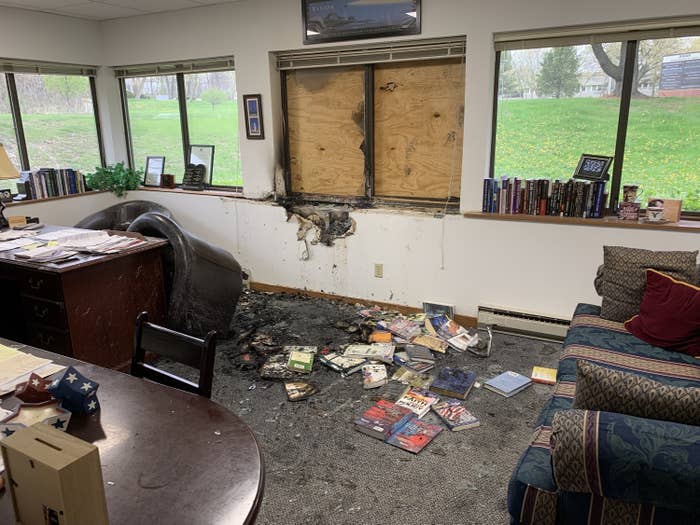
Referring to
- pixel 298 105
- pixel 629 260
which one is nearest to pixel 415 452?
pixel 629 260

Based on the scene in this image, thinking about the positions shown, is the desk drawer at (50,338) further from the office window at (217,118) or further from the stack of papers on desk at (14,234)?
the office window at (217,118)

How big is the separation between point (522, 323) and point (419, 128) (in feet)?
5.50

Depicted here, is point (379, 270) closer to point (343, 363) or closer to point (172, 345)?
point (343, 363)

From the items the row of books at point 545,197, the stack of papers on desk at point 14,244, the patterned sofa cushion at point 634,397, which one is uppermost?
the row of books at point 545,197

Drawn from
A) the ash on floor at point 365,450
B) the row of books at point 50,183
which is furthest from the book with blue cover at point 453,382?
the row of books at point 50,183

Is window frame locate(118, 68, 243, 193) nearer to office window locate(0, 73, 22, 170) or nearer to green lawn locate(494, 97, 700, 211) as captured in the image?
office window locate(0, 73, 22, 170)

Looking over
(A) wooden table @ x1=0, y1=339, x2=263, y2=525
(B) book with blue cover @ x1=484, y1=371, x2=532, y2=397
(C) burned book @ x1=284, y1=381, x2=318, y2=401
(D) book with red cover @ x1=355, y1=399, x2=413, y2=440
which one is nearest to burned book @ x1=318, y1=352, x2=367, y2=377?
(C) burned book @ x1=284, y1=381, x2=318, y2=401

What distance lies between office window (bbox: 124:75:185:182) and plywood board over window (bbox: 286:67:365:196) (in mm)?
1443

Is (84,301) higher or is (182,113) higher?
(182,113)

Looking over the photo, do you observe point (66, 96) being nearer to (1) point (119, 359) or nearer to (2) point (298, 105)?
(2) point (298, 105)

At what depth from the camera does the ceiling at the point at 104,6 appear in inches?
169

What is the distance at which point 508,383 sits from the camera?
3.06m

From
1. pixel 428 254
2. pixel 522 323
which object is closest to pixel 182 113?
pixel 428 254

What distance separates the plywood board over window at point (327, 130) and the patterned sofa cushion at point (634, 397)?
2.98 m
